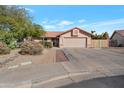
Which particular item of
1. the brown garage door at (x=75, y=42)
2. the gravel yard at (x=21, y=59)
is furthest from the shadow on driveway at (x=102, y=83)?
the brown garage door at (x=75, y=42)

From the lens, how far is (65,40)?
49750 mm

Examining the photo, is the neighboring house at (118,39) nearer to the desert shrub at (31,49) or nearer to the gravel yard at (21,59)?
the desert shrub at (31,49)

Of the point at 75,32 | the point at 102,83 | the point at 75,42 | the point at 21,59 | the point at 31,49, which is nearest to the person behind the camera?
the point at 102,83

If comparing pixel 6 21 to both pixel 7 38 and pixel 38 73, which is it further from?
pixel 38 73

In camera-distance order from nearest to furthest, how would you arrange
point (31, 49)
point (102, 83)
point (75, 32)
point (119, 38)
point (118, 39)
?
point (102, 83), point (31, 49), point (75, 32), point (119, 38), point (118, 39)

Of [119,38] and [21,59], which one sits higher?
[119,38]

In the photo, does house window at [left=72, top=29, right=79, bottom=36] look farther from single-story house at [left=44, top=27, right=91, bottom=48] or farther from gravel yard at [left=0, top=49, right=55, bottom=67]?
gravel yard at [left=0, top=49, right=55, bottom=67]

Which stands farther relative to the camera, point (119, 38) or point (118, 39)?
point (118, 39)

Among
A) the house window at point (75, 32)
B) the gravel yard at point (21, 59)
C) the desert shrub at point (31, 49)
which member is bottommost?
the gravel yard at point (21, 59)

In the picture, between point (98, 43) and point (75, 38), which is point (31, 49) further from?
point (98, 43)

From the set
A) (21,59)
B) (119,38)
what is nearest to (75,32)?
(119,38)

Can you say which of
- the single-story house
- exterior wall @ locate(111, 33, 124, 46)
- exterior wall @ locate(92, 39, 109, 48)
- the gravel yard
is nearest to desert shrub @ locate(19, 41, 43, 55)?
the gravel yard

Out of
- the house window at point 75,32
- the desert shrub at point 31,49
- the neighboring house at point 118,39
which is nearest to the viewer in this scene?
the desert shrub at point 31,49
